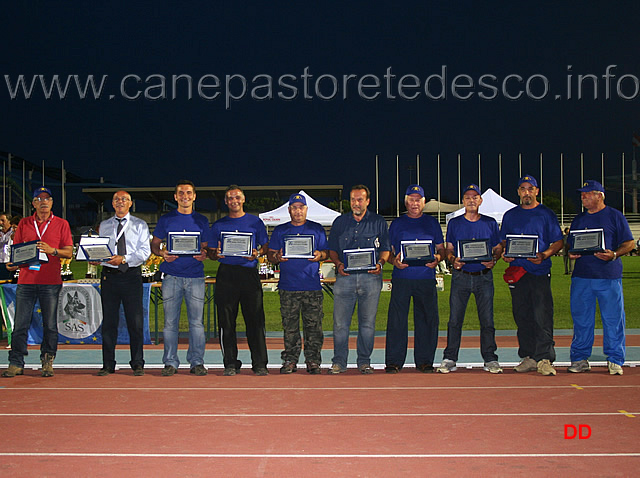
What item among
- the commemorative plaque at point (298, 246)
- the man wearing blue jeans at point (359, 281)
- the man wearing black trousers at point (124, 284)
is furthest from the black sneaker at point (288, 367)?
the man wearing black trousers at point (124, 284)

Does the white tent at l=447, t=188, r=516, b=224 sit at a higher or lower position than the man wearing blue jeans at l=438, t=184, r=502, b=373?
higher

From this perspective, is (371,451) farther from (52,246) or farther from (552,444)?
(52,246)

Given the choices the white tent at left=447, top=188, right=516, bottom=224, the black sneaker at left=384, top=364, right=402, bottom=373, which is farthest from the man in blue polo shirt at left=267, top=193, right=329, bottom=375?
the white tent at left=447, top=188, right=516, bottom=224

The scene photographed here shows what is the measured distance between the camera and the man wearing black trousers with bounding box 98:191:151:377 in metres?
7.90

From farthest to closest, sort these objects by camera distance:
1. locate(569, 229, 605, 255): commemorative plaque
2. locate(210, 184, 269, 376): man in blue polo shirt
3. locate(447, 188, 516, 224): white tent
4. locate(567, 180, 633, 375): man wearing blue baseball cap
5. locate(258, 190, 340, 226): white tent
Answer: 1. locate(447, 188, 516, 224): white tent
2. locate(258, 190, 340, 226): white tent
3. locate(210, 184, 269, 376): man in blue polo shirt
4. locate(567, 180, 633, 375): man wearing blue baseball cap
5. locate(569, 229, 605, 255): commemorative plaque

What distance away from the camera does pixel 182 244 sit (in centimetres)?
771

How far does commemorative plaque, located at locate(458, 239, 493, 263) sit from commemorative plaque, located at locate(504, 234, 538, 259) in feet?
0.80

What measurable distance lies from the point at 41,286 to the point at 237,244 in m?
2.32

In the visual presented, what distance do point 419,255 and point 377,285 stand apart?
58cm

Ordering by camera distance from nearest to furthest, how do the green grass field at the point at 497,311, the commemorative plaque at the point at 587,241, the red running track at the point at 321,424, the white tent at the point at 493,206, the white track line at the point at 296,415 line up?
the red running track at the point at 321,424
the white track line at the point at 296,415
the commemorative plaque at the point at 587,241
the green grass field at the point at 497,311
the white tent at the point at 493,206

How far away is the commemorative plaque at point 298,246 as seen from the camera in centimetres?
775

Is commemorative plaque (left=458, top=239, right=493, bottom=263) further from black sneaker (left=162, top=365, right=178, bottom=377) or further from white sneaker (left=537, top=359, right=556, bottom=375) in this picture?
black sneaker (left=162, top=365, right=178, bottom=377)

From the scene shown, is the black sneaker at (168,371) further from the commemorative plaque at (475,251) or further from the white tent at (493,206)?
the white tent at (493,206)

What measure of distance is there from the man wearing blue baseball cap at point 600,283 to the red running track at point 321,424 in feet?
1.08
